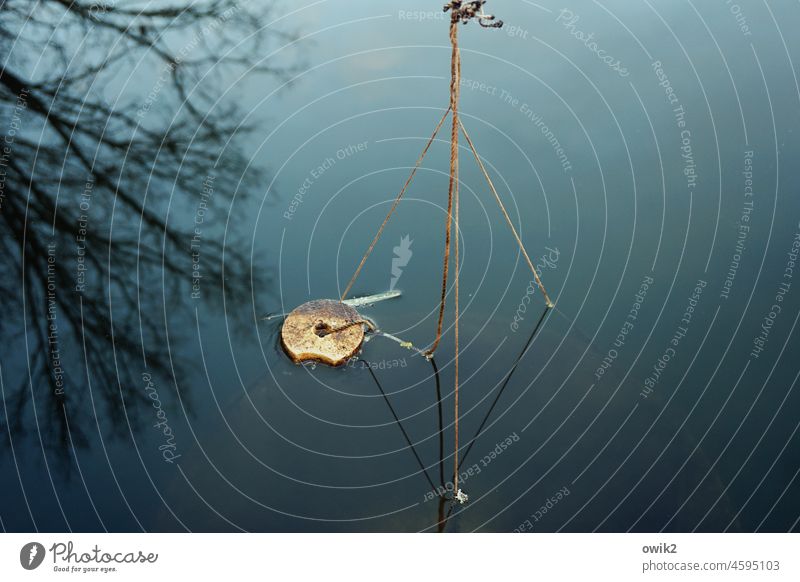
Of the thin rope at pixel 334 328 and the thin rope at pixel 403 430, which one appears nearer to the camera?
the thin rope at pixel 403 430

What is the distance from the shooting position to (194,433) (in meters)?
4.35

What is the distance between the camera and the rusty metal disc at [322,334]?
461 cm

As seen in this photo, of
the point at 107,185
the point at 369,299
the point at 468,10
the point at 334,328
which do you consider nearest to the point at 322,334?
the point at 334,328

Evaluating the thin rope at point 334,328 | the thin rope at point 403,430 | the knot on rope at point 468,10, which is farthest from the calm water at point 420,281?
the knot on rope at point 468,10

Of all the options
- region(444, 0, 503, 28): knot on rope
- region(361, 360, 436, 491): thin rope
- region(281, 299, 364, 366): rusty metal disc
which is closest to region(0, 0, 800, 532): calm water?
region(361, 360, 436, 491): thin rope

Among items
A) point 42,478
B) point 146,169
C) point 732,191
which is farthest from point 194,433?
point 732,191

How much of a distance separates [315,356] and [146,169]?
2.62 m

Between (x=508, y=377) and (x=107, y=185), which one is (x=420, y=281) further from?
(x=107, y=185)

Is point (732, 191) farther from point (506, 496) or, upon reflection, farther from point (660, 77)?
point (506, 496)

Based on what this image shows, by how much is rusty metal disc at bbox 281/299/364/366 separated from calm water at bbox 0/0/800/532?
117 millimetres

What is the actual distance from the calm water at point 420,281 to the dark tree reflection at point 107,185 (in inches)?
1.1

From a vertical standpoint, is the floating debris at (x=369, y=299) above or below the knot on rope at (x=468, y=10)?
below

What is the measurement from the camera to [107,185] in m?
5.84

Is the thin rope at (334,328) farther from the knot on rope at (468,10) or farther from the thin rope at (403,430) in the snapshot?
the knot on rope at (468,10)
